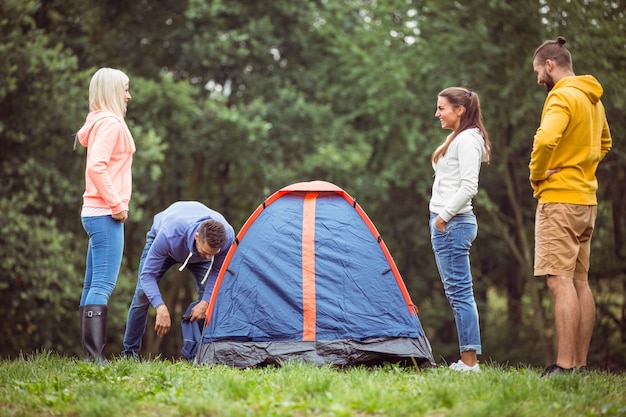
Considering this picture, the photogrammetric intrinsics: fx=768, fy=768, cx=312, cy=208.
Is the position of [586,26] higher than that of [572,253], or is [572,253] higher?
[586,26]

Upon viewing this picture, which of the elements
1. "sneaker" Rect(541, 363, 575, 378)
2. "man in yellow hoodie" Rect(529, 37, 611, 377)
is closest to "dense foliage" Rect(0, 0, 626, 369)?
"man in yellow hoodie" Rect(529, 37, 611, 377)

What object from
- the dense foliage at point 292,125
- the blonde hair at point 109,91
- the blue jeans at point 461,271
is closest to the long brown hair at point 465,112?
the blue jeans at point 461,271

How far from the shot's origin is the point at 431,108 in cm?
1606

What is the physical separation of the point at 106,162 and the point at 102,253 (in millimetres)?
670

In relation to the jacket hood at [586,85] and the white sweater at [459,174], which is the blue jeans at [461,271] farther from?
the jacket hood at [586,85]

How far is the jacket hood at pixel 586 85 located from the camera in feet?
17.1

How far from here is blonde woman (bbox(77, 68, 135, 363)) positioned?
563 cm

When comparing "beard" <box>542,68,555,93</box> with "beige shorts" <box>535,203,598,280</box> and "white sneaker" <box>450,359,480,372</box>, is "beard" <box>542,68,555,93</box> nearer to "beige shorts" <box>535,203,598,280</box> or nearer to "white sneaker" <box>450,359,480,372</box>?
"beige shorts" <box>535,203,598,280</box>

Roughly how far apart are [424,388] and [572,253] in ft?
4.64

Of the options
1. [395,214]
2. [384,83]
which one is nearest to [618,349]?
[395,214]

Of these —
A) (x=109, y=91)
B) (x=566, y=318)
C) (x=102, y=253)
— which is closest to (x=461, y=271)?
(x=566, y=318)

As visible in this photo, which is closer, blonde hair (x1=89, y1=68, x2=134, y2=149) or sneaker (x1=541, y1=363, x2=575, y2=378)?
sneaker (x1=541, y1=363, x2=575, y2=378)

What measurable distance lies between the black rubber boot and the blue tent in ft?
2.73

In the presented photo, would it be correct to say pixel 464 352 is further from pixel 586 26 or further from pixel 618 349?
pixel 618 349
